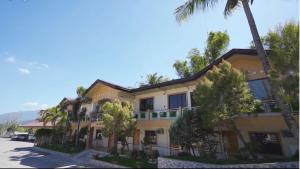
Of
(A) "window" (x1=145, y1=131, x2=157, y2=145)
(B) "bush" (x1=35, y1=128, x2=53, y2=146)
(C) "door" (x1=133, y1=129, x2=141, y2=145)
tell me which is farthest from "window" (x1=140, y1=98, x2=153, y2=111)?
(B) "bush" (x1=35, y1=128, x2=53, y2=146)

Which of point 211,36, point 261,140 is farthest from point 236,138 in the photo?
point 211,36

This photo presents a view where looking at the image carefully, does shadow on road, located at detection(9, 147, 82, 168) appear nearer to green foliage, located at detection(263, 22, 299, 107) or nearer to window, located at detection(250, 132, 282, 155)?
window, located at detection(250, 132, 282, 155)

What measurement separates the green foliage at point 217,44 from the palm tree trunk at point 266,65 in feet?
59.6

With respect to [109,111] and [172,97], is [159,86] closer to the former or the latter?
[172,97]

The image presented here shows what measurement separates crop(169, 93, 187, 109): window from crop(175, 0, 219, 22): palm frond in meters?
7.87

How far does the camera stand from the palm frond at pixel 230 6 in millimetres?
13712

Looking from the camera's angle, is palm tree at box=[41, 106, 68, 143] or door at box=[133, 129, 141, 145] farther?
palm tree at box=[41, 106, 68, 143]

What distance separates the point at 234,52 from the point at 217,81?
4.93 metres

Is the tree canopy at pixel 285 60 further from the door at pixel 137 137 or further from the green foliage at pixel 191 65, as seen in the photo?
the green foliage at pixel 191 65

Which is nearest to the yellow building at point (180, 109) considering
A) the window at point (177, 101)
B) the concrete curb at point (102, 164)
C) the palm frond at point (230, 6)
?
the window at point (177, 101)

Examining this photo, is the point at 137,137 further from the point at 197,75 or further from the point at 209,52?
the point at 209,52

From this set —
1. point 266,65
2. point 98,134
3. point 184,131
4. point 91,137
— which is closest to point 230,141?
point 184,131

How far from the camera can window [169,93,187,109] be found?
19247 millimetres

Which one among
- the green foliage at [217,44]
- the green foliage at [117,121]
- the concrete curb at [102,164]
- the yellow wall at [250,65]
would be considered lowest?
the concrete curb at [102,164]
